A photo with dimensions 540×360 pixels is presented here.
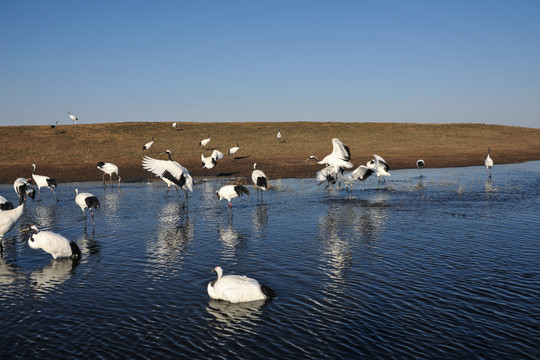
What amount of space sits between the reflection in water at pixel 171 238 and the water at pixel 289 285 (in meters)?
0.08

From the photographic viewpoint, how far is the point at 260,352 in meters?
7.24

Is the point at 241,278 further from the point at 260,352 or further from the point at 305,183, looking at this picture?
the point at 305,183

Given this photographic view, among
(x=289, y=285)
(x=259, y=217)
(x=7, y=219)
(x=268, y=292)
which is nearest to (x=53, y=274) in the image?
(x=7, y=219)

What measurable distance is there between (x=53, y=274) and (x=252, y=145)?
48208mm

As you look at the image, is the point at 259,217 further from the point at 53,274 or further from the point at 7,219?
the point at 7,219

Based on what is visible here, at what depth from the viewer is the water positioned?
7.52 metres

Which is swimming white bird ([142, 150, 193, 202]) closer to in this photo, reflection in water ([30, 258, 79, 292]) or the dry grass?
reflection in water ([30, 258, 79, 292])

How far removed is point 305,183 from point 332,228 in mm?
15121

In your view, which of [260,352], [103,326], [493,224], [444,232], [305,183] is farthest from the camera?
[305,183]

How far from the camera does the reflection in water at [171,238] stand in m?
12.5

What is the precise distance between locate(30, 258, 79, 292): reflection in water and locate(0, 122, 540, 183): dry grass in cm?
2478

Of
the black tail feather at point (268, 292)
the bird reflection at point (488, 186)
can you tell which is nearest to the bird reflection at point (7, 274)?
the black tail feather at point (268, 292)

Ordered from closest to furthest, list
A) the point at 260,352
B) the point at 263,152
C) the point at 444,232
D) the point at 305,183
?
1. the point at 260,352
2. the point at 444,232
3. the point at 305,183
4. the point at 263,152

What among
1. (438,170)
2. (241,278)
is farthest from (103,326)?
(438,170)
